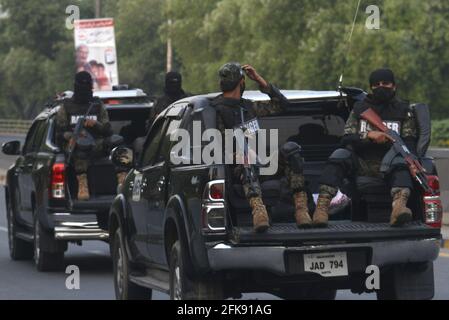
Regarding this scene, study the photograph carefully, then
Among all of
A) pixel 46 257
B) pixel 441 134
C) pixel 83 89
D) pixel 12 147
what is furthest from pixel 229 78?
pixel 441 134

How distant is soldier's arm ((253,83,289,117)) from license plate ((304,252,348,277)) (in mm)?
1547

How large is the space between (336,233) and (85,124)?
6087 mm

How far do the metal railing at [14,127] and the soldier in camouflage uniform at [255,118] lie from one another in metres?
85.0

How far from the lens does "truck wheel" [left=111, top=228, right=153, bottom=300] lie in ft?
39.6

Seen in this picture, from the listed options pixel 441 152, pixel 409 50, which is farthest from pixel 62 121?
pixel 409 50

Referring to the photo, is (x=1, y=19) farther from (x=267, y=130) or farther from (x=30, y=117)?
(x=267, y=130)

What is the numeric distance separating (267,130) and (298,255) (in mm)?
1801

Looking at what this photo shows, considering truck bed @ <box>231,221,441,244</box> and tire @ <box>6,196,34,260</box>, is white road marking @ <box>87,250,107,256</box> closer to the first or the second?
tire @ <box>6,196,34,260</box>

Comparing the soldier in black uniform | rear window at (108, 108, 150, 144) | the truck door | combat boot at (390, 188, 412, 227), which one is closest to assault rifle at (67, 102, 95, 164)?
rear window at (108, 108, 150, 144)

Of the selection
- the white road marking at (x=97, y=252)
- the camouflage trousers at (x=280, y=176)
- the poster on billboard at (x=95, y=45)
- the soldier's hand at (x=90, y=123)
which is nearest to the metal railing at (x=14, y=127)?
the poster on billboard at (x=95, y=45)

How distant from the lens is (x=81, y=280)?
15.1 metres

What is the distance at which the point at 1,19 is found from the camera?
10688cm

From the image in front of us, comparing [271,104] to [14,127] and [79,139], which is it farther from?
[14,127]

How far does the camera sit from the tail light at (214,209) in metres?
9.96
